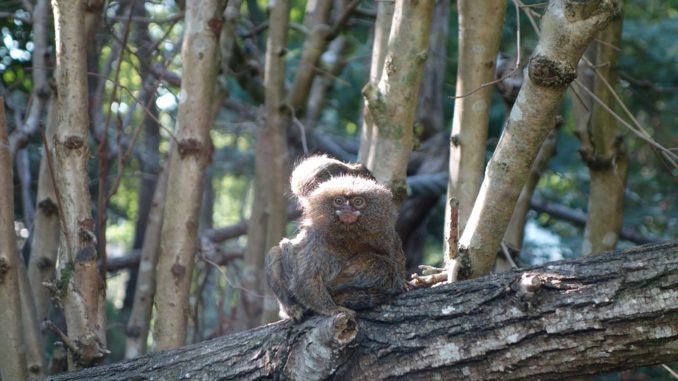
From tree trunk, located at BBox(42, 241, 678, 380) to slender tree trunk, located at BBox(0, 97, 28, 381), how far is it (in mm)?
1291

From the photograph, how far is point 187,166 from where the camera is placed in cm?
566

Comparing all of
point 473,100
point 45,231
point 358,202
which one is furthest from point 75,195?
point 473,100

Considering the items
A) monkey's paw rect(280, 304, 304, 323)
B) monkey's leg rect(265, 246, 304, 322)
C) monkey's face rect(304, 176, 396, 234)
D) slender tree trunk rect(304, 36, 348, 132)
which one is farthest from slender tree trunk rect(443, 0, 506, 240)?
slender tree trunk rect(304, 36, 348, 132)

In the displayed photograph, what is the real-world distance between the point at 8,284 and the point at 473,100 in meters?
2.87

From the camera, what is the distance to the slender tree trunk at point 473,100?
5.36 meters

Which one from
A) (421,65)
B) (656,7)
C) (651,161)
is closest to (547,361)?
(421,65)

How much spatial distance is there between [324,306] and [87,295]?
1525 millimetres

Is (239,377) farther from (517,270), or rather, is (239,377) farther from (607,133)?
(607,133)

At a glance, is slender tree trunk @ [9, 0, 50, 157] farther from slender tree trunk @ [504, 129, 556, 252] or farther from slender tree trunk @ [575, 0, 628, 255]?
slender tree trunk @ [575, 0, 628, 255]

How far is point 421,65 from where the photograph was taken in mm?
5488

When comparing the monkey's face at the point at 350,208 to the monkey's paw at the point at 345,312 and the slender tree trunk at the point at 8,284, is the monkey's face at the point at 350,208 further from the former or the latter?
the slender tree trunk at the point at 8,284

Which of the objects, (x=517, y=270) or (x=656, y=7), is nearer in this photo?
(x=517, y=270)

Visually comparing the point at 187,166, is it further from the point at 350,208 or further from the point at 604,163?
the point at 604,163

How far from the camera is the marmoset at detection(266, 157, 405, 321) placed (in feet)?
15.4
